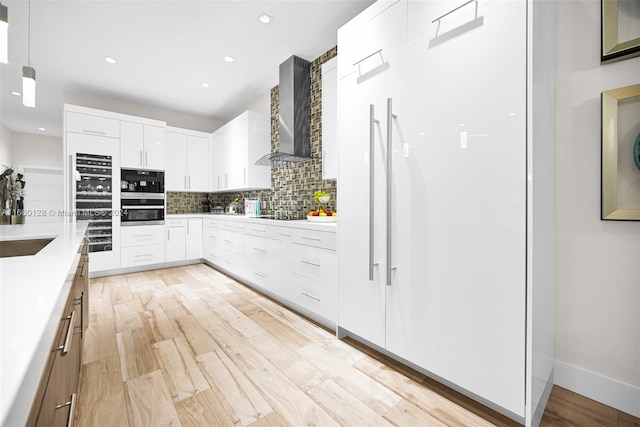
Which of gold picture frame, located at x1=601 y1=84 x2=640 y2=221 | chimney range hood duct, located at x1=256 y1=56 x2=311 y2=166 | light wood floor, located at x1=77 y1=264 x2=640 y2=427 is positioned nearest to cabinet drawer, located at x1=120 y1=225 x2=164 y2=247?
light wood floor, located at x1=77 y1=264 x2=640 y2=427

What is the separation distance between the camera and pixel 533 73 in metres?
1.27

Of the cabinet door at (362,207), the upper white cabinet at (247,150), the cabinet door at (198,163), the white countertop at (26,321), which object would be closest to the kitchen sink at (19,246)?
the white countertop at (26,321)

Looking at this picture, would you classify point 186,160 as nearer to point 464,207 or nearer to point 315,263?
point 315,263

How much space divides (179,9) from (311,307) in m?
2.88

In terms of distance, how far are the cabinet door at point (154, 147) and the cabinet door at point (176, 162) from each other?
0.63 ft

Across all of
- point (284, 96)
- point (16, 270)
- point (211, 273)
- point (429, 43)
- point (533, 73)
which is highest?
point (284, 96)

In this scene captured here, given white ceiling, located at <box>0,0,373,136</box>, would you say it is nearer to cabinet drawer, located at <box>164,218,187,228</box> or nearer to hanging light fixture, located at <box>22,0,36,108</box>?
hanging light fixture, located at <box>22,0,36,108</box>

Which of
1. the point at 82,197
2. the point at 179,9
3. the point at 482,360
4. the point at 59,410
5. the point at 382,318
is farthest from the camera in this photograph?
the point at 82,197

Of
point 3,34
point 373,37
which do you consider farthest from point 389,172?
point 3,34

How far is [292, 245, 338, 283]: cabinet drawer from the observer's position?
2.33m

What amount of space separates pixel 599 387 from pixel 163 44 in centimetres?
445

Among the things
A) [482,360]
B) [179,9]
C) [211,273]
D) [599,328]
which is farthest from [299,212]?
[599,328]

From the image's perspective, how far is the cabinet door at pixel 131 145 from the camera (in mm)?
4238

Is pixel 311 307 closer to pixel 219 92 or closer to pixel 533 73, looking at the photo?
pixel 533 73
